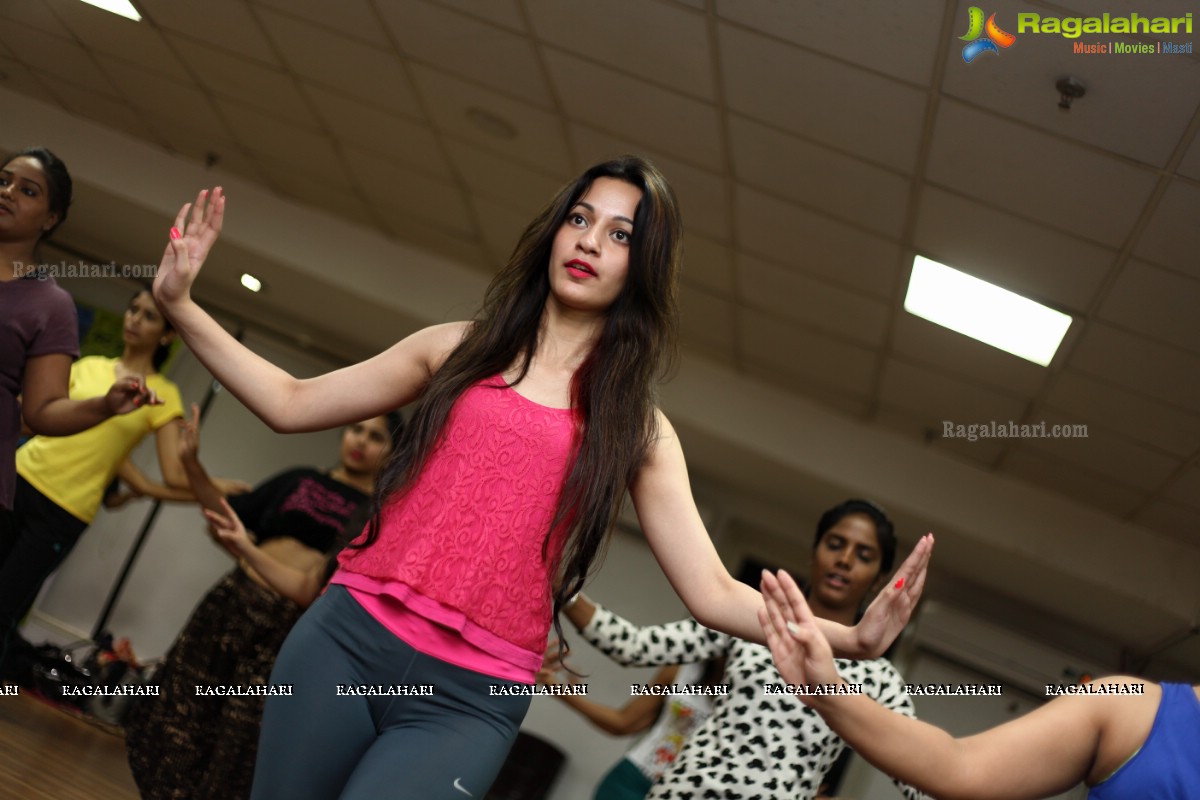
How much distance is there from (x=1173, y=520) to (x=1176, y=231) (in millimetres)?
2509

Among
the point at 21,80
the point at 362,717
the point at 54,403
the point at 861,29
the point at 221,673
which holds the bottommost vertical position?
the point at 221,673

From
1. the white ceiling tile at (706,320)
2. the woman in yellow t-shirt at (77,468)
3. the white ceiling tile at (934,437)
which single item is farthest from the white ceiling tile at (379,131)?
the white ceiling tile at (934,437)

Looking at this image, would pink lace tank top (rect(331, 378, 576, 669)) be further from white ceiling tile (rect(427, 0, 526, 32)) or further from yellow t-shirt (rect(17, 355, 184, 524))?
white ceiling tile (rect(427, 0, 526, 32))

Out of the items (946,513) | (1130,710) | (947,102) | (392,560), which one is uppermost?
(947,102)

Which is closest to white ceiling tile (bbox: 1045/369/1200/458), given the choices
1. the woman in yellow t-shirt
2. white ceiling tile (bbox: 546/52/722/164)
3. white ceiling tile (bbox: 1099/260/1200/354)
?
white ceiling tile (bbox: 1099/260/1200/354)

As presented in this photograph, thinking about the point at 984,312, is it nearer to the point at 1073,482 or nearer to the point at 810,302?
the point at 810,302

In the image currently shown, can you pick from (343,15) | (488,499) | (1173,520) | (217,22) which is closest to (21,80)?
(217,22)

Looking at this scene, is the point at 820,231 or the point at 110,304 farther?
the point at 110,304

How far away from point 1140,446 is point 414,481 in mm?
4231

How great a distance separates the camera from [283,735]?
1375 millimetres

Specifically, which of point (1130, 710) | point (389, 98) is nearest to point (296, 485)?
point (389, 98)

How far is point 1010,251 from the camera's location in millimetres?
3957

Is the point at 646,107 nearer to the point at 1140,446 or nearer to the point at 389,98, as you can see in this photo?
the point at 389,98

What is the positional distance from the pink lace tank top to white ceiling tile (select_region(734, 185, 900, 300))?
9.78 ft
